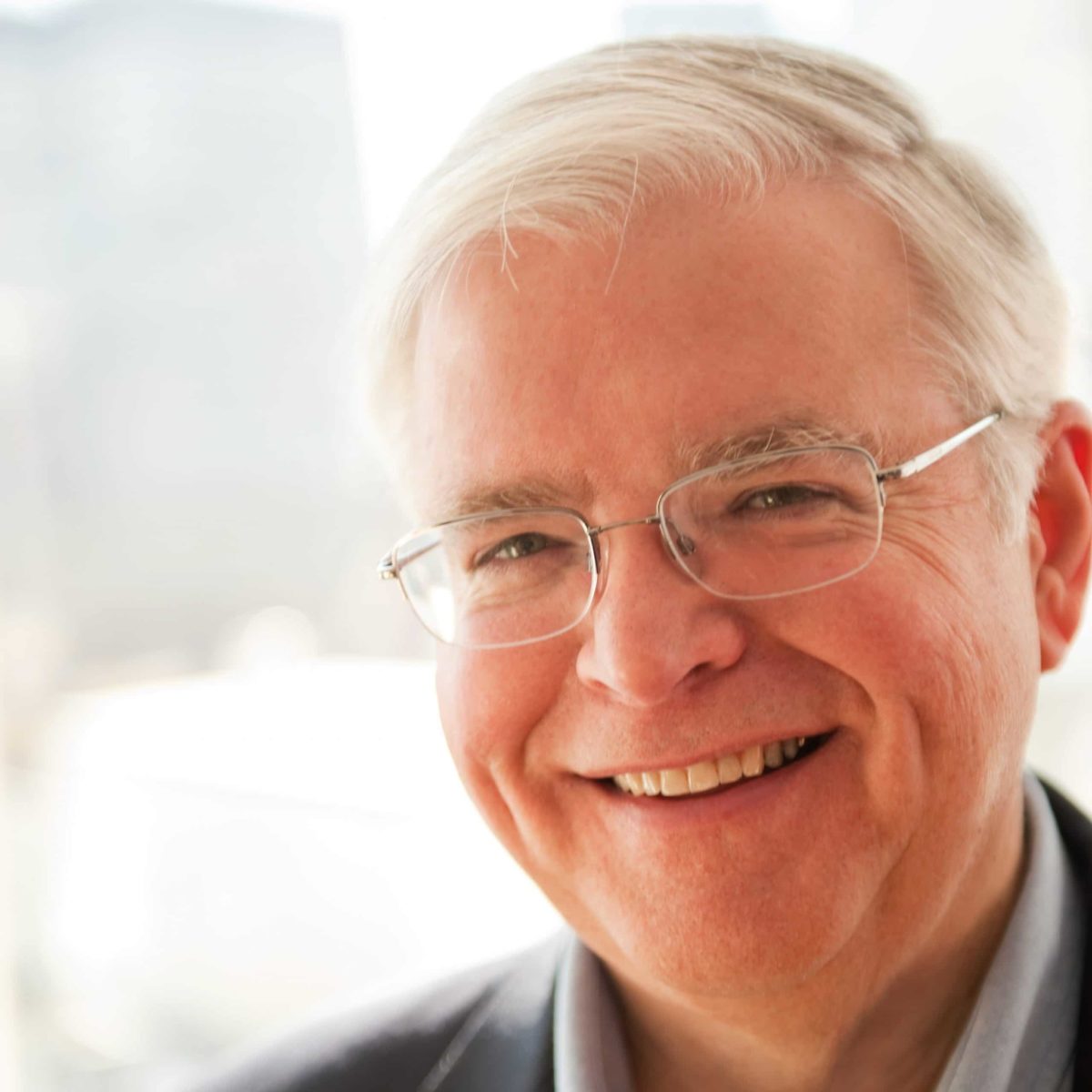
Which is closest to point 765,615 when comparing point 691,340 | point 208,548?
point 691,340

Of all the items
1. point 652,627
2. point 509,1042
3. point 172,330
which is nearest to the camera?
point 652,627

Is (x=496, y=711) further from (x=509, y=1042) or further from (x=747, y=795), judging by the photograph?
(x=509, y=1042)

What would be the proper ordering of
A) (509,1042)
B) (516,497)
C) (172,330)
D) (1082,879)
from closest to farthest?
(516,497) → (1082,879) → (509,1042) → (172,330)

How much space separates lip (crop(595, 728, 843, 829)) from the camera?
1224 mm

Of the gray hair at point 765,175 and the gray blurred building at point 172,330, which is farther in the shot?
the gray blurred building at point 172,330

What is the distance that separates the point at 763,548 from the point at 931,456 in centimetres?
20

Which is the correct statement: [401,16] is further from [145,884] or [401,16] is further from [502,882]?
[145,884]

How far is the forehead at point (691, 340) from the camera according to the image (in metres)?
1.20

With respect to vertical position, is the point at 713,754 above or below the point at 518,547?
below

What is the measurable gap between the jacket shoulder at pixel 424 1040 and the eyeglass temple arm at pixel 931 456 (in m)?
0.81

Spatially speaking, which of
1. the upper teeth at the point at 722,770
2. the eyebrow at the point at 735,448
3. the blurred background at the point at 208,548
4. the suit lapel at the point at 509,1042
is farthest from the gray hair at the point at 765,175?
the blurred background at the point at 208,548

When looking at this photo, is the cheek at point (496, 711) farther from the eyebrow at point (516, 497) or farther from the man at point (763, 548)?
the eyebrow at point (516, 497)

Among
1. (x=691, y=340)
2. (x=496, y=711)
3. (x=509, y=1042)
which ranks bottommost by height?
(x=509, y=1042)

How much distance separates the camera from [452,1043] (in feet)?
5.25
